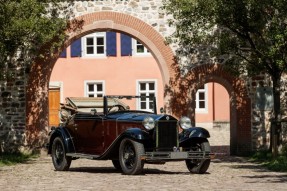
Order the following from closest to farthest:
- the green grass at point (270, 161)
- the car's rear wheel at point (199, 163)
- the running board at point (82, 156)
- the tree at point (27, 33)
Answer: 1. the car's rear wheel at point (199, 163)
2. the running board at point (82, 156)
3. the green grass at point (270, 161)
4. the tree at point (27, 33)

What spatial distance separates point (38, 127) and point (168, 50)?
5061 millimetres

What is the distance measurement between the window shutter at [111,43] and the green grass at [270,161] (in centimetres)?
1801

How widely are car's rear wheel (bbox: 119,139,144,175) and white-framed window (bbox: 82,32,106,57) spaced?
25.3m

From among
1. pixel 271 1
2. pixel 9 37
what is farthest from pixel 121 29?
pixel 271 1

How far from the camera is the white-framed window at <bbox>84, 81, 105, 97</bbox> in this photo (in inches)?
1612

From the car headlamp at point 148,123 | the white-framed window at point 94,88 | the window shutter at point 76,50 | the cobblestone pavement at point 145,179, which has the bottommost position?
the cobblestone pavement at point 145,179

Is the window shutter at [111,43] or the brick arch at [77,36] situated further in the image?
the window shutter at [111,43]

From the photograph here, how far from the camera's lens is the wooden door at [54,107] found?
3725 cm

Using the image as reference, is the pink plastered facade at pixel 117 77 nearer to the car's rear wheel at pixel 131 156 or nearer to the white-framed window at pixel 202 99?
the white-framed window at pixel 202 99

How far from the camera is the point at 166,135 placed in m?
15.6

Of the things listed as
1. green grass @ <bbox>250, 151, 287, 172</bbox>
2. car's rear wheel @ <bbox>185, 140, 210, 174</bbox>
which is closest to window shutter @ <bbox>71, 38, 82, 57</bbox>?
green grass @ <bbox>250, 151, 287, 172</bbox>

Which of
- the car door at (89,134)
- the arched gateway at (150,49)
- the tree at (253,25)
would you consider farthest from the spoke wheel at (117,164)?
the arched gateway at (150,49)

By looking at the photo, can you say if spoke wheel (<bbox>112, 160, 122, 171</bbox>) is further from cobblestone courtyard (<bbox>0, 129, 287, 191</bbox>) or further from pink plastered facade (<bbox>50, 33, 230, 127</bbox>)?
pink plastered facade (<bbox>50, 33, 230, 127</bbox>)

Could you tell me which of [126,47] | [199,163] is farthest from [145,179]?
[126,47]
